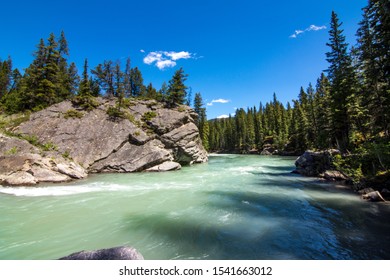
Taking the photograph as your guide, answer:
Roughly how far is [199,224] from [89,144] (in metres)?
23.0

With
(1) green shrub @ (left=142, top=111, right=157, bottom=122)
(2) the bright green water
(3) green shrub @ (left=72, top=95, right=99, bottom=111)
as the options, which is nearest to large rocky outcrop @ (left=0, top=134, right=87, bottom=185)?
(2) the bright green water

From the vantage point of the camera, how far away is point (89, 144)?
2705 cm

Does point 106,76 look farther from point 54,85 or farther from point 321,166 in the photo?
point 321,166

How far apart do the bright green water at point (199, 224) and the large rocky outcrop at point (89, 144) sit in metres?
Result: 5.40

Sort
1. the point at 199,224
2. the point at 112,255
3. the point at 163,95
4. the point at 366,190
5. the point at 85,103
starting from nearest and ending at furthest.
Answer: the point at 112,255 < the point at 199,224 < the point at 366,190 < the point at 85,103 < the point at 163,95

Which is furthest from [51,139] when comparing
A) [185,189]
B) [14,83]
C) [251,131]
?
[251,131]

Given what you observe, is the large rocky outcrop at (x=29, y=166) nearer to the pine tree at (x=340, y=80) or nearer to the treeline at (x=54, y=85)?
the treeline at (x=54, y=85)

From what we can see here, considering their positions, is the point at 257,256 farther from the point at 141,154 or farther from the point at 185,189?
the point at 141,154

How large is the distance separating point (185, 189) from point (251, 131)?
74.9 metres

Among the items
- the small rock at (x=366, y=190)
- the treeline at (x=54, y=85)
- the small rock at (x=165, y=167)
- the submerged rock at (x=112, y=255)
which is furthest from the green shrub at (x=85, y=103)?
the small rock at (x=366, y=190)

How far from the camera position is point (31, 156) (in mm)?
19188

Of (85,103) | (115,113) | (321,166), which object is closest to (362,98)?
(321,166)

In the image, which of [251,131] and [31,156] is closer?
[31,156]

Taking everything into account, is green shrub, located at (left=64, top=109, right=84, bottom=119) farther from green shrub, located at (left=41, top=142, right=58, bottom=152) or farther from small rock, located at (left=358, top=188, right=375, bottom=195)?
small rock, located at (left=358, top=188, right=375, bottom=195)
